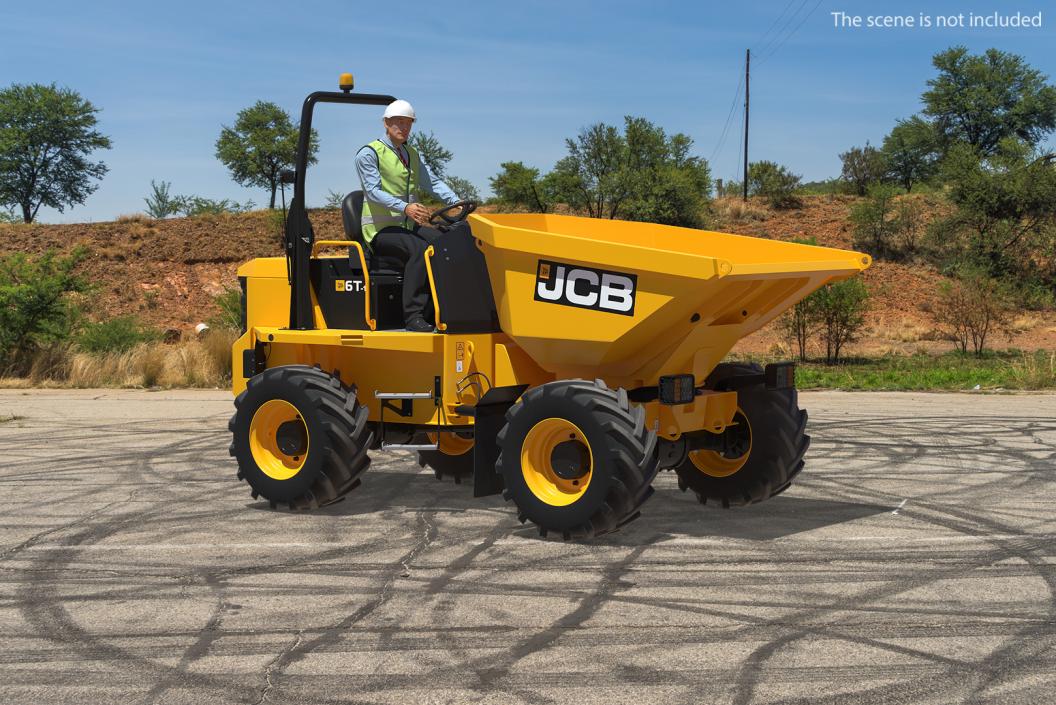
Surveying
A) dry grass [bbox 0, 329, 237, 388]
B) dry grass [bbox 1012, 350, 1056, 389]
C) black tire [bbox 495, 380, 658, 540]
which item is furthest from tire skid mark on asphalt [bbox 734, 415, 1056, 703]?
dry grass [bbox 0, 329, 237, 388]

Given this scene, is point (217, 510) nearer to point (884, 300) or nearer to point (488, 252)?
point (488, 252)

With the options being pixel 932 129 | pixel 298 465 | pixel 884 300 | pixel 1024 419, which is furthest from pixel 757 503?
pixel 932 129

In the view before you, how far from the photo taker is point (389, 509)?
8.35 metres

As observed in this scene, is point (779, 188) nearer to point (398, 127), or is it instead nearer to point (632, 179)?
point (632, 179)

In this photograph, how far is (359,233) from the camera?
27.8 feet

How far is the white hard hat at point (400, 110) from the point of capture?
8398mm

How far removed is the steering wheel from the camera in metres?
7.89

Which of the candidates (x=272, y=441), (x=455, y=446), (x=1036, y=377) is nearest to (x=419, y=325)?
(x=272, y=441)

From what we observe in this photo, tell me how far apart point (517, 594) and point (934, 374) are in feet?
54.4

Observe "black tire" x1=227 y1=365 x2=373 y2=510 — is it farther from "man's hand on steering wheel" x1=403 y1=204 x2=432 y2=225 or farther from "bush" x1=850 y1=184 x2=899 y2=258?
"bush" x1=850 y1=184 x2=899 y2=258

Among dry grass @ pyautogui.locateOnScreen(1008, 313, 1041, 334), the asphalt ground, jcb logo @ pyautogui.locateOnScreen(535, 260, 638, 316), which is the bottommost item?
the asphalt ground

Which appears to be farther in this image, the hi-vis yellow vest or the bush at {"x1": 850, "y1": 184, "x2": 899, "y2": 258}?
the bush at {"x1": 850, "y1": 184, "x2": 899, "y2": 258}

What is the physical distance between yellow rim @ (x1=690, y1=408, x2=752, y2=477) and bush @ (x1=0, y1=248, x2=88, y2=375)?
1450cm

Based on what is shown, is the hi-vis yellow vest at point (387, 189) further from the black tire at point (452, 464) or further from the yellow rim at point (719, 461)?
the yellow rim at point (719, 461)
